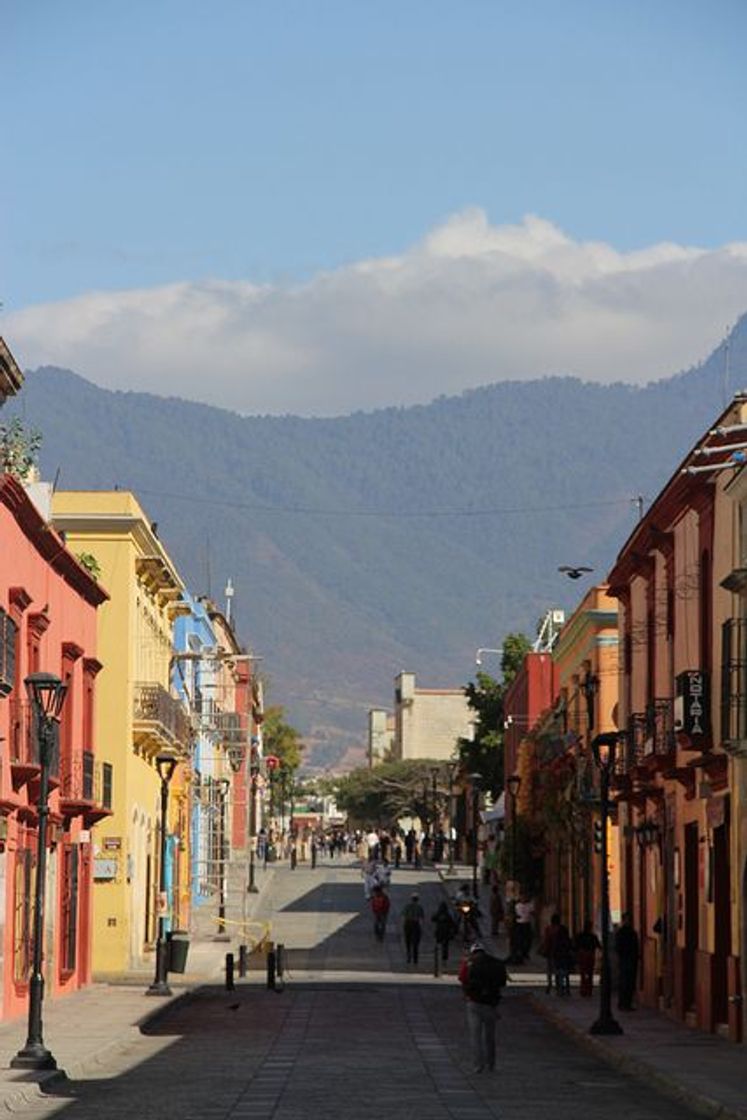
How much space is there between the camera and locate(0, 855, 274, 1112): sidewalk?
28156mm

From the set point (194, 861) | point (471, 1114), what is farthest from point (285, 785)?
point (471, 1114)

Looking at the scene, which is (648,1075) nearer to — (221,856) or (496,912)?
(496,912)

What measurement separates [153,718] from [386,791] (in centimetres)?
12546

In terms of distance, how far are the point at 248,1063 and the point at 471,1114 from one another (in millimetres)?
7543

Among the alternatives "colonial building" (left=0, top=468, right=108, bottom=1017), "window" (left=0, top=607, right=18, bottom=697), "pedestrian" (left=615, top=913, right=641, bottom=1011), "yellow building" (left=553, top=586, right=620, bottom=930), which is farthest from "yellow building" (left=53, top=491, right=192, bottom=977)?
"window" (left=0, top=607, right=18, bottom=697)

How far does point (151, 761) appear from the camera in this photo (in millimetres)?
64688

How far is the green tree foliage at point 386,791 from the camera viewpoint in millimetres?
181125

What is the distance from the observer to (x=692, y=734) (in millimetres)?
38188

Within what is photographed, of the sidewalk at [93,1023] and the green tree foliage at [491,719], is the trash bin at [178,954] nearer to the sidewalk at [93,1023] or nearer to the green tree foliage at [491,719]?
the sidewalk at [93,1023]

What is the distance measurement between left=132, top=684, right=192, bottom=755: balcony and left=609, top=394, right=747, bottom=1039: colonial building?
44.9 feet

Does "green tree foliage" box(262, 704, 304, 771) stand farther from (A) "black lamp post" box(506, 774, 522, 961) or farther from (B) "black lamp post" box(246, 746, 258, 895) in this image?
(A) "black lamp post" box(506, 774, 522, 961)

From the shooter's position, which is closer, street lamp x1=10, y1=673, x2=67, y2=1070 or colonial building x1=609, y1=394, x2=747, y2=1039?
street lamp x1=10, y1=673, x2=67, y2=1070

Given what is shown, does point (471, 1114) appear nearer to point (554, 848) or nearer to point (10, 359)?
point (10, 359)

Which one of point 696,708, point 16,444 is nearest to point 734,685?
point 696,708
